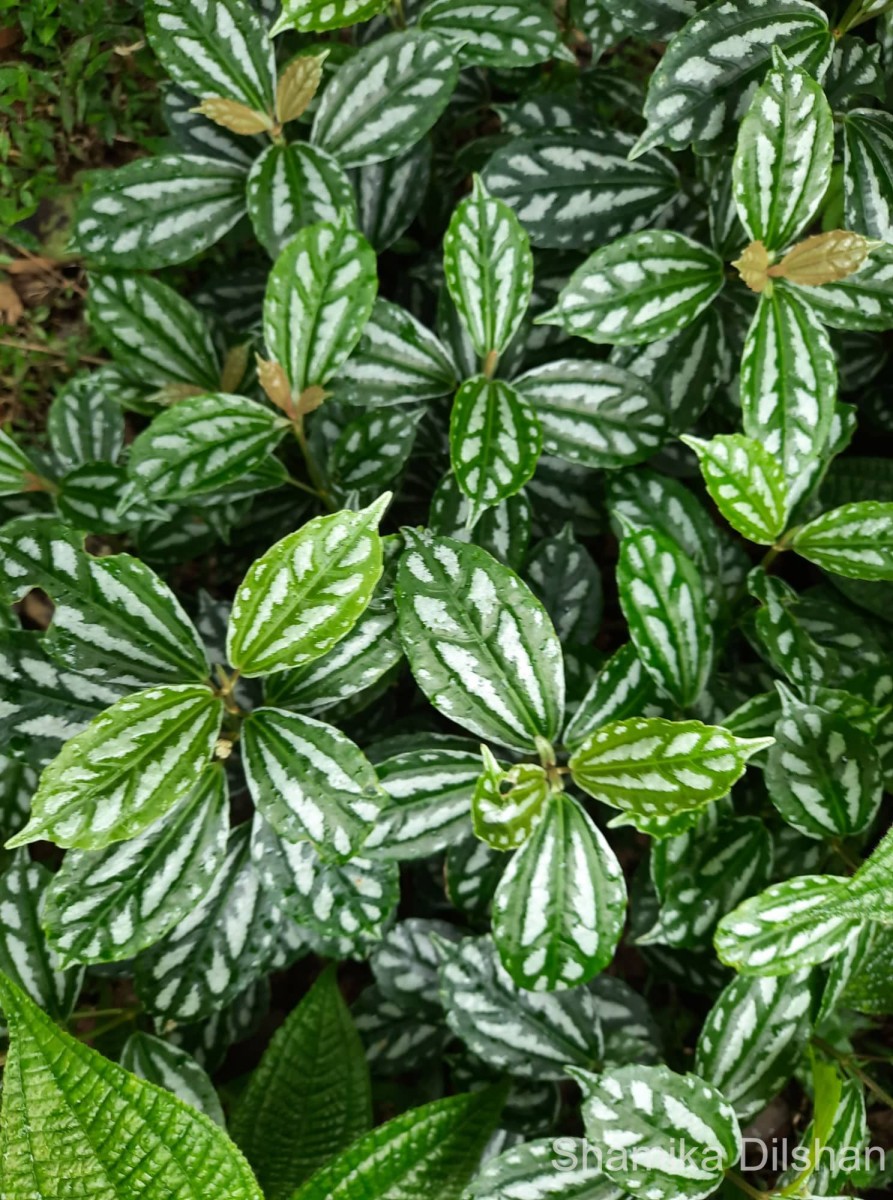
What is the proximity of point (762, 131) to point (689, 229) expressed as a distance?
0.41 meters

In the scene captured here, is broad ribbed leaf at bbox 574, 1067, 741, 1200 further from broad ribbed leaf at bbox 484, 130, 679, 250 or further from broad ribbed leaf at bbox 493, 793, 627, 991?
broad ribbed leaf at bbox 484, 130, 679, 250

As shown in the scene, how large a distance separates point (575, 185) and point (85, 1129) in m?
1.24

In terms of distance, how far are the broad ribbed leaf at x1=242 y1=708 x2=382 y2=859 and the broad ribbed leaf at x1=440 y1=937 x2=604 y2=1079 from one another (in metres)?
0.36

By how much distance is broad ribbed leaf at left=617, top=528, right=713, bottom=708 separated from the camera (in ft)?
3.46

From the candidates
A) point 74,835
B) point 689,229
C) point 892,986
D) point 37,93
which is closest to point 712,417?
point 689,229

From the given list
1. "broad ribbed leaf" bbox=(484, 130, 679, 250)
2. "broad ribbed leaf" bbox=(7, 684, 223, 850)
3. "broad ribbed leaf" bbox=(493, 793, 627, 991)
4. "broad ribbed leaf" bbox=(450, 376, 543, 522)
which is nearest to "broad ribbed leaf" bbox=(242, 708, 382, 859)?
"broad ribbed leaf" bbox=(7, 684, 223, 850)

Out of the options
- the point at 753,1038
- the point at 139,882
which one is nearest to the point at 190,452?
the point at 139,882

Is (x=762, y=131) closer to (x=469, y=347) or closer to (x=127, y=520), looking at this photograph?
(x=469, y=347)

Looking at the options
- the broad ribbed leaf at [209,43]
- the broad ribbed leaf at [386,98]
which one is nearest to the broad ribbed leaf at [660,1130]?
the broad ribbed leaf at [386,98]

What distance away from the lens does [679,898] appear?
111cm

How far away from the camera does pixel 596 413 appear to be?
119cm

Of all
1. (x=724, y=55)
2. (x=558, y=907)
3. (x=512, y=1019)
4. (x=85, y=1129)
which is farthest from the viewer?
(x=512, y=1019)

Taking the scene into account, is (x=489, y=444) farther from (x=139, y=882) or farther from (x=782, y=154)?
(x=139, y=882)

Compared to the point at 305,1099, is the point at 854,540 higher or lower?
higher
